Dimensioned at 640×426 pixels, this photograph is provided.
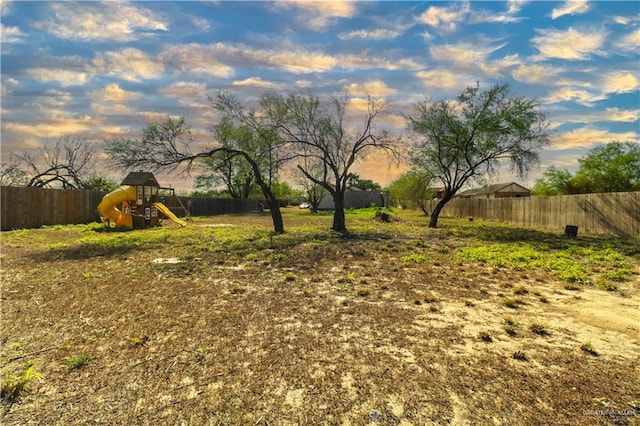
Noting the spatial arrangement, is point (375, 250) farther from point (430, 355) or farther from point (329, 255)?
point (430, 355)

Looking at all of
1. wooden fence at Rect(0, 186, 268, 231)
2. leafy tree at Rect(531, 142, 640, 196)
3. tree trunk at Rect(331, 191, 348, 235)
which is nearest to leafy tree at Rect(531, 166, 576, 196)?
leafy tree at Rect(531, 142, 640, 196)

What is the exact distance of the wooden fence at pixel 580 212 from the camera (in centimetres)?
1317

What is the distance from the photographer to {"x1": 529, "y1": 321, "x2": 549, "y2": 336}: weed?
12.9ft

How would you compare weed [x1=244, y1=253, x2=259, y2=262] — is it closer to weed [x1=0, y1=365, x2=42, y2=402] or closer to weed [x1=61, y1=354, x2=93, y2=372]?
weed [x1=61, y1=354, x2=93, y2=372]

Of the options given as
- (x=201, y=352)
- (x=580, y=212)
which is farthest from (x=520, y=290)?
(x=580, y=212)

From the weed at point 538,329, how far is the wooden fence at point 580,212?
12493 mm

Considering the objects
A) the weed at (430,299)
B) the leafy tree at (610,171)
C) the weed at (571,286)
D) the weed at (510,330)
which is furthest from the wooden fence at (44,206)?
the leafy tree at (610,171)

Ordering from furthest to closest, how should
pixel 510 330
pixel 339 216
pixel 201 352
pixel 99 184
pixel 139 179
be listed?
pixel 99 184, pixel 139 179, pixel 339 216, pixel 510 330, pixel 201 352

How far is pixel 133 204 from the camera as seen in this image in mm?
17188

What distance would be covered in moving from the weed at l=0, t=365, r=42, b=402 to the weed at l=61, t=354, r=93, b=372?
228 millimetres

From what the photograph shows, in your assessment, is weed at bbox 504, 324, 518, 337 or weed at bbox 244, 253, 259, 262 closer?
weed at bbox 504, 324, 518, 337

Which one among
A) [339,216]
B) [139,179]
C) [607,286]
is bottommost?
[607,286]

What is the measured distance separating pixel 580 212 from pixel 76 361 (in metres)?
18.8

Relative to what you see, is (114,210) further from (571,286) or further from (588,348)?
(588,348)
